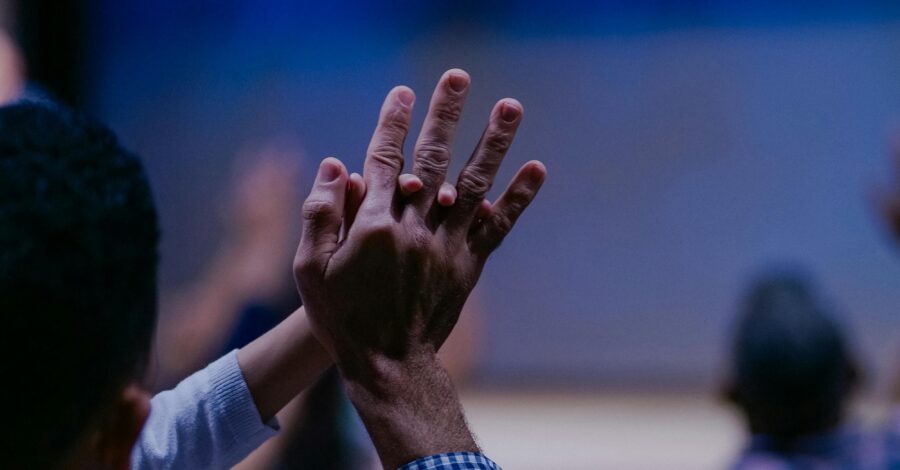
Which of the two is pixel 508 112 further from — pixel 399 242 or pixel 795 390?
pixel 795 390

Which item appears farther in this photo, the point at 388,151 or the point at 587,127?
the point at 587,127

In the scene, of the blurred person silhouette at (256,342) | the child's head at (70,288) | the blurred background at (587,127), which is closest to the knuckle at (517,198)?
the blurred person silhouette at (256,342)

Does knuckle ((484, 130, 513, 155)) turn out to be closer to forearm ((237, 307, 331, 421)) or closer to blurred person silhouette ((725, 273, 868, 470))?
forearm ((237, 307, 331, 421))

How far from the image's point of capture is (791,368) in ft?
5.90

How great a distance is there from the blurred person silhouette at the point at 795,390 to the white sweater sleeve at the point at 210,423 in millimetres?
1039

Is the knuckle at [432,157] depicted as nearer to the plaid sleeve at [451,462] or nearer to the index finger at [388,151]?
the index finger at [388,151]

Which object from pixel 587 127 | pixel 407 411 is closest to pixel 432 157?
pixel 407 411

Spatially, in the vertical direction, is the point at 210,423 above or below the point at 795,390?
below

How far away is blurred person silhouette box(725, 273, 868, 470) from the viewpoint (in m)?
1.79

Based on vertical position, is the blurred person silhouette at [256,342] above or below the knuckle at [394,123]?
below

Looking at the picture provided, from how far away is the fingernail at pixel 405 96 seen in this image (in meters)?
0.91

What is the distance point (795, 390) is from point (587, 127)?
418 cm

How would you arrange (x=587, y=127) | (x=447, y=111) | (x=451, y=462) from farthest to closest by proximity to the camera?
1. (x=587, y=127)
2. (x=447, y=111)
3. (x=451, y=462)

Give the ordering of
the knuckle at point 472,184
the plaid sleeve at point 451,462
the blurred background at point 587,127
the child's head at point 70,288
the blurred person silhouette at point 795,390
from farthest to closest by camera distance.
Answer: the blurred background at point 587,127
the blurred person silhouette at point 795,390
the knuckle at point 472,184
the plaid sleeve at point 451,462
the child's head at point 70,288
